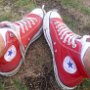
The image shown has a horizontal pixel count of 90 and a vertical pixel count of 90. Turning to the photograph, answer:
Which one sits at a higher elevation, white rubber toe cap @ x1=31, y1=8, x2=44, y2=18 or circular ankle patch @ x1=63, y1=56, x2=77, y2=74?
white rubber toe cap @ x1=31, y1=8, x2=44, y2=18

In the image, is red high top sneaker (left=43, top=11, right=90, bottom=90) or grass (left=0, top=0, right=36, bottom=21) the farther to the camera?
grass (left=0, top=0, right=36, bottom=21)

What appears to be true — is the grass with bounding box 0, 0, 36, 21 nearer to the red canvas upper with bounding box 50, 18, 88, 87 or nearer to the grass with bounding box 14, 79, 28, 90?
the red canvas upper with bounding box 50, 18, 88, 87

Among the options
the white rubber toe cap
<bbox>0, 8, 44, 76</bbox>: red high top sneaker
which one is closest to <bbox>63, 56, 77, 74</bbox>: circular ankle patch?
<bbox>0, 8, 44, 76</bbox>: red high top sneaker

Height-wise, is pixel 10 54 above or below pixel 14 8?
below

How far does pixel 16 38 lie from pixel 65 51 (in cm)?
31

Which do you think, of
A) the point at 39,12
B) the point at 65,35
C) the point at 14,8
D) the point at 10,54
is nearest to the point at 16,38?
the point at 10,54

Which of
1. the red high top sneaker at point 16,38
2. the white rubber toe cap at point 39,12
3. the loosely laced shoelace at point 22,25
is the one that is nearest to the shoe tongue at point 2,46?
the red high top sneaker at point 16,38

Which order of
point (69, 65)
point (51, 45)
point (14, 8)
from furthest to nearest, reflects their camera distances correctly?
point (14, 8)
point (51, 45)
point (69, 65)

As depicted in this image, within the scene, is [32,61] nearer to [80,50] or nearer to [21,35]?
[21,35]

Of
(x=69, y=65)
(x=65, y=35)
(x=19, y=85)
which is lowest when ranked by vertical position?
(x=19, y=85)

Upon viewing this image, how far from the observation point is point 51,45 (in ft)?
7.16

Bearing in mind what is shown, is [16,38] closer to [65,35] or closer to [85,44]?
[65,35]

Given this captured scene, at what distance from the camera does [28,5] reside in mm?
2531

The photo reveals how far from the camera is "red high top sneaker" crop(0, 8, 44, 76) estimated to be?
1.92 metres
